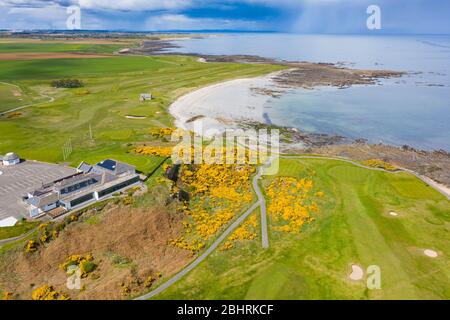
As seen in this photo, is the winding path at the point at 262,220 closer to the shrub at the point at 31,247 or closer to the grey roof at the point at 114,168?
the shrub at the point at 31,247

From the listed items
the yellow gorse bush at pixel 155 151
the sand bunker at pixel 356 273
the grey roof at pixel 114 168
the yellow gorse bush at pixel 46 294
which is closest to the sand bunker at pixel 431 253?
the sand bunker at pixel 356 273

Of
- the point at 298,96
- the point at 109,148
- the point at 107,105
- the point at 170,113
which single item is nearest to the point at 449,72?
the point at 298,96

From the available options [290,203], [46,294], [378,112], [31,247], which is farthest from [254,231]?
[378,112]

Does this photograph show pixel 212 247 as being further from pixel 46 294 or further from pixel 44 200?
pixel 44 200

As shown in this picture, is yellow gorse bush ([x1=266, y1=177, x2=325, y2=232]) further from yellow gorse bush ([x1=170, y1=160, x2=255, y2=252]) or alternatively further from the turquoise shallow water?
the turquoise shallow water

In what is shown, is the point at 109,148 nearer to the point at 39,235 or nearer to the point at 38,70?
the point at 39,235

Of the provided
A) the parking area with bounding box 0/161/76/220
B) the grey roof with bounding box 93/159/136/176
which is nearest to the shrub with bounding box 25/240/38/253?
the parking area with bounding box 0/161/76/220
